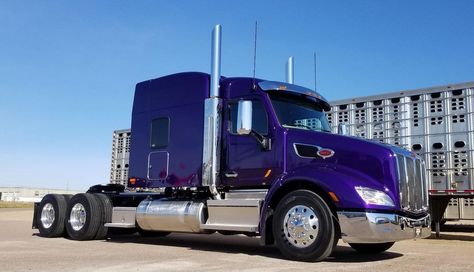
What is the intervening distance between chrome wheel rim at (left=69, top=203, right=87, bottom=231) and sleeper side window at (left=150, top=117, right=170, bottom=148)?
7.15 ft

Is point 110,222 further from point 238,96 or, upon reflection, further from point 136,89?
point 238,96

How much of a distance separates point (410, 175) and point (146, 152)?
506cm

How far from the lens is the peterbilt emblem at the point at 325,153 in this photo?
7.91 metres

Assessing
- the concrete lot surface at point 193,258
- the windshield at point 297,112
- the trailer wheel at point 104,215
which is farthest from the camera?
the trailer wheel at point 104,215

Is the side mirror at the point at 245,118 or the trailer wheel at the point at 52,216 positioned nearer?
the side mirror at the point at 245,118

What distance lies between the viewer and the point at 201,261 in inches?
295

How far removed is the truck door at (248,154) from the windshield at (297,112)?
0.24m

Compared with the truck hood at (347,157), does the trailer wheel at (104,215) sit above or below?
below

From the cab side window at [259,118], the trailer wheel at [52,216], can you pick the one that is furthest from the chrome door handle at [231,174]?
the trailer wheel at [52,216]

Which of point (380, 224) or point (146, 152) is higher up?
point (146, 152)

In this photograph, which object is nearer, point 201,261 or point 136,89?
point 201,261

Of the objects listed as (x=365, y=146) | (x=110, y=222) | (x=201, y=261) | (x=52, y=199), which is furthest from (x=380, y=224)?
(x=52, y=199)

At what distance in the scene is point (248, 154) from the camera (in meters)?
8.80

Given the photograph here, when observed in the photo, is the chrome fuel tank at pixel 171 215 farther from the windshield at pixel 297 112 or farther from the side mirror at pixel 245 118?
the windshield at pixel 297 112
